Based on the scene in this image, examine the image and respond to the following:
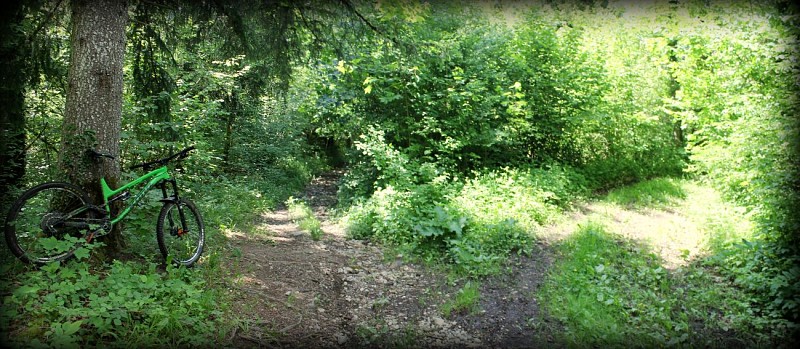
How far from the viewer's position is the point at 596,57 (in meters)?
12.5

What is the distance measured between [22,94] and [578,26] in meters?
11.6

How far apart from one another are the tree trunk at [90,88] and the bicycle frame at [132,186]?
0.15m

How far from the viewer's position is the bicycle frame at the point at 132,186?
4047 mm

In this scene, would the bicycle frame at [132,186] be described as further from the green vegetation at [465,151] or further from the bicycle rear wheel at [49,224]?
the green vegetation at [465,151]

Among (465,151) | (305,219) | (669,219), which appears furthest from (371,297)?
(669,219)

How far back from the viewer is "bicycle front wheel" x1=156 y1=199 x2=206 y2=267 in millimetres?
4473

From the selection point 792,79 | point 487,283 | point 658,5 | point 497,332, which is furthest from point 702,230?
point 658,5

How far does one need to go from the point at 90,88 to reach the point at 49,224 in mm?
1284

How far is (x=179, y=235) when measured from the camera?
15.6 ft

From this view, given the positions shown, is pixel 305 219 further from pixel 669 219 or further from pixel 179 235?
pixel 669 219

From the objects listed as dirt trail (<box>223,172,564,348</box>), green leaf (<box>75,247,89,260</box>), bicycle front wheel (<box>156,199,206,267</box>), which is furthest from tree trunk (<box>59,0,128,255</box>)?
dirt trail (<box>223,172,564,348</box>)

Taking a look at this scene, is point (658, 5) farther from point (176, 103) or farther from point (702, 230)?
point (176, 103)

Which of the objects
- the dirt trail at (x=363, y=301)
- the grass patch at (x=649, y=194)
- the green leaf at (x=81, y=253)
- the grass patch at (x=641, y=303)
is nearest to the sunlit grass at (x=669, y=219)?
the grass patch at (x=649, y=194)

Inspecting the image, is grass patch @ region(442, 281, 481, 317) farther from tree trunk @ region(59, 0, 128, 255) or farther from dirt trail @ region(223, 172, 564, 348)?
tree trunk @ region(59, 0, 128, 255)
